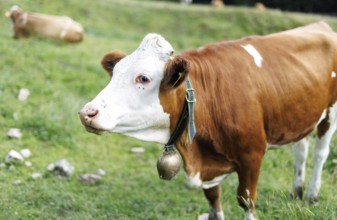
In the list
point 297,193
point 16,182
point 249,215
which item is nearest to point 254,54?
point 249,215

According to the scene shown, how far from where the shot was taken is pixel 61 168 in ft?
16.6

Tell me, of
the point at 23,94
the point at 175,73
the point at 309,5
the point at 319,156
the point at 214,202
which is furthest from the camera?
the point at 309,5

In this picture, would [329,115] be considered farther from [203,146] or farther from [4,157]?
[4,157]

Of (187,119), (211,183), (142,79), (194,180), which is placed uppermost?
→ (142,79)

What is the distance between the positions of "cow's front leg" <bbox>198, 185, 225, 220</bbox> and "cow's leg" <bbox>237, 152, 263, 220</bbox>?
0.30 m

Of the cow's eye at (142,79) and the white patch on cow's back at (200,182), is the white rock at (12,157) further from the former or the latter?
the cow's eye at (142,79)

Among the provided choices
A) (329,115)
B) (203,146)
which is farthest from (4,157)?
(329,115)

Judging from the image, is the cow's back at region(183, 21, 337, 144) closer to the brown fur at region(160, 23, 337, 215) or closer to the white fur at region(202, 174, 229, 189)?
the brown fur at region(160, 23, 337, 215)

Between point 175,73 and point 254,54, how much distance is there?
41.3 inches

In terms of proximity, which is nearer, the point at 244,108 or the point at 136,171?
the point at 244,108

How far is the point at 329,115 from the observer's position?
14.5ft

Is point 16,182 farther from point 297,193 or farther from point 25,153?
point 297,193

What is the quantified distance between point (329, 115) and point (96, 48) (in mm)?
6403

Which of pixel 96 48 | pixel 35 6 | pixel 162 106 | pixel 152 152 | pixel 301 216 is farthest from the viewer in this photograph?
pixel 35 6
